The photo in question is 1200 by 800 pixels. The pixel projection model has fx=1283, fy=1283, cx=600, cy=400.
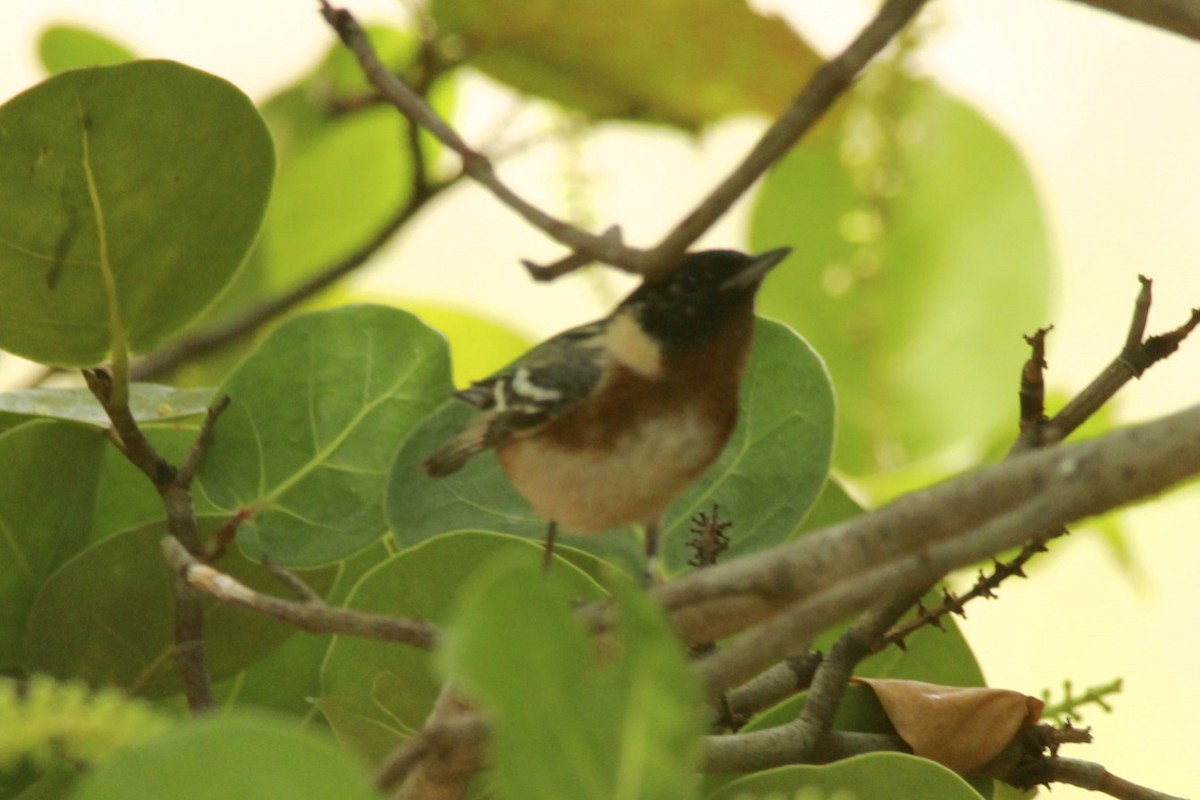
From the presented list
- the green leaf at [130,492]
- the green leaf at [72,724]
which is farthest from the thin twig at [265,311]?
the green leaf at [72,724]

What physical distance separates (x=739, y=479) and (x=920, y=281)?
1.46 ft

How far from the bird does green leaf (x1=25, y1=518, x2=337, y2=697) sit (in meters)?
0.10

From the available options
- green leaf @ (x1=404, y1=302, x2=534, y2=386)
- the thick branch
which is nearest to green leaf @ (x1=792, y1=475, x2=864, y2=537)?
the thick branch

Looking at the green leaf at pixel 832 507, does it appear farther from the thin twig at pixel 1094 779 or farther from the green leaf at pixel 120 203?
the green leaf at pixel 120 203

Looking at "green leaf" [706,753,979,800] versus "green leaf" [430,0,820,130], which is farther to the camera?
"green leaf" [430,0,820,130]

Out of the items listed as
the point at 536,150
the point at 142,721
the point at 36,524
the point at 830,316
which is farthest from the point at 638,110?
the point at 142,721

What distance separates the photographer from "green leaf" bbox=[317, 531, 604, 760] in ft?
1.43

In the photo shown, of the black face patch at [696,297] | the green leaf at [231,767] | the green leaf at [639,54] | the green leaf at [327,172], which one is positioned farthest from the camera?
the green leaf at [327,172]

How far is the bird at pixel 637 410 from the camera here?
46 centimetres

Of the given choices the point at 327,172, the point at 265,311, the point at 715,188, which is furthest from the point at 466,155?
the point at 327,172

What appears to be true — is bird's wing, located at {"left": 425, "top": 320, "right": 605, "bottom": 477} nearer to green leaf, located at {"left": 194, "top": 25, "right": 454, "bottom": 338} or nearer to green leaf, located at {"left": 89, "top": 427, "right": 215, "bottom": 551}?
green leaf, located at {"left": 89, "top": 427, "right": 215, "bottom": 551}

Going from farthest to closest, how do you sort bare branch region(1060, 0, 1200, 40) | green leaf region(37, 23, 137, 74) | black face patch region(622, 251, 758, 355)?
green leaf region(37, 23, 137, 74)
black face patch region(622, 251, 758, 355)
bare branch region(1060, 0, 1200, 40)

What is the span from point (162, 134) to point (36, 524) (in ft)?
0.53

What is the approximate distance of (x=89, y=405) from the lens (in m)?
0.50
